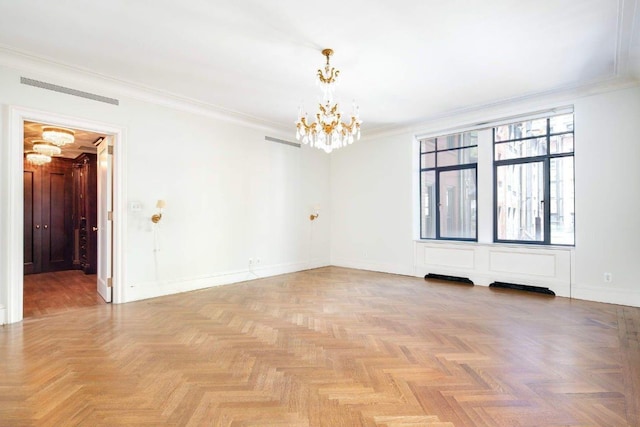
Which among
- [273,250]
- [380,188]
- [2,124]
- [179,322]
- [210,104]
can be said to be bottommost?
[179,322]

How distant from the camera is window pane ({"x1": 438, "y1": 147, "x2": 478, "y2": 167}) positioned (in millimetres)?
6066

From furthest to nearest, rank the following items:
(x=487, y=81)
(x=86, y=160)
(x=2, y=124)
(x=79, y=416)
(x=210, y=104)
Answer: (x=86, y=160)
(x=210, y=104)
(x=487, y=81)
(x=2, y=124)
(x=79, y=416)

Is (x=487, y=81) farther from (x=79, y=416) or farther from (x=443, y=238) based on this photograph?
(x=79, y=416)

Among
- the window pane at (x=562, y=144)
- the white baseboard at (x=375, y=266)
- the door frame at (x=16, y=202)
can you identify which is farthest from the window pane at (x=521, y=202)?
the door frame at (x=16, y=202)

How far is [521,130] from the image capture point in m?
5.54

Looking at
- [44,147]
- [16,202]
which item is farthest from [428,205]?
[44,147]

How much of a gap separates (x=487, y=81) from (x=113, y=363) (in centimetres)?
526

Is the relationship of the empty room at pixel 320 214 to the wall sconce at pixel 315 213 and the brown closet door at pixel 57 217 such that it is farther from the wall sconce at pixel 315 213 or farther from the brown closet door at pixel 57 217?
the wall sconce at pixel 315 213

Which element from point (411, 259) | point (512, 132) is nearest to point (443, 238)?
point (411, 259)

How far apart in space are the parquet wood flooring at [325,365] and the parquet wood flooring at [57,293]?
0.40 meters

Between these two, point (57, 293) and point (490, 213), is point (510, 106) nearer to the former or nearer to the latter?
point (490, 213)

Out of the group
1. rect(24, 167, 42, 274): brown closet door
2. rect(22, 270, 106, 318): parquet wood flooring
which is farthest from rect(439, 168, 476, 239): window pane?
rect(24, 167, 42, 274): brown closet door

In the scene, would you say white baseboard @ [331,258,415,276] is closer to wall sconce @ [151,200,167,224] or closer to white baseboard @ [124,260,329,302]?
white baseboard @ [124,260,329,302]

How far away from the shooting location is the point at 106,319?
3.83m
